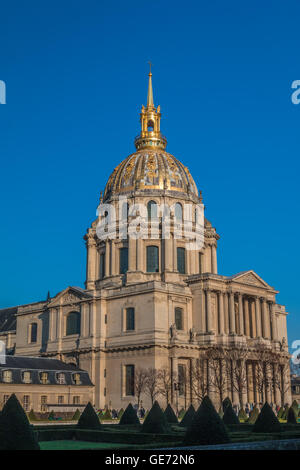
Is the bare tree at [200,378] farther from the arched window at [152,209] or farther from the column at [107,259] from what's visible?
the arched window at [152,209]

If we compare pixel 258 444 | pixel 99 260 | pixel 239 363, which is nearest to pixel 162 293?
pixel 239 363

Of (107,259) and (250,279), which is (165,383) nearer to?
(250,279)

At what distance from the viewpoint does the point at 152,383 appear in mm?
61531

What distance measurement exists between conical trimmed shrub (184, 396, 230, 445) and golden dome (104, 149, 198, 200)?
58.0 metres

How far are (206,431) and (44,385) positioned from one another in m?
40.7

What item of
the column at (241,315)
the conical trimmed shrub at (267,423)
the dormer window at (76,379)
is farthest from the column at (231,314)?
the conical trimmed shrub at (267,423)

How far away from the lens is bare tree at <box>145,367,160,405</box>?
201 feet

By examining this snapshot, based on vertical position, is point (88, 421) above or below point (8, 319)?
below

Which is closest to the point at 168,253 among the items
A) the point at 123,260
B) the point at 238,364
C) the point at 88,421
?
the point at 123,260

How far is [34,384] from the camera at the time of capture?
6059 centimetres

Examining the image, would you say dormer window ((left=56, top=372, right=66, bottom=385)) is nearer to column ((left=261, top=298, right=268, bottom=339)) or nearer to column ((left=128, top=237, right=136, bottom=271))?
column ((left=128, top=237, right=136, bottom=271))

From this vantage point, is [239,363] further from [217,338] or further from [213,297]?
[213,297]

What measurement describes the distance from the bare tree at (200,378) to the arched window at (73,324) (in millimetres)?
16164

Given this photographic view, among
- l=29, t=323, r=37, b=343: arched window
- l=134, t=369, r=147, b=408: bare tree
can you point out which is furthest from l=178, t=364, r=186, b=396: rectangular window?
l=29, t=323, r=37, b=343: arched window
